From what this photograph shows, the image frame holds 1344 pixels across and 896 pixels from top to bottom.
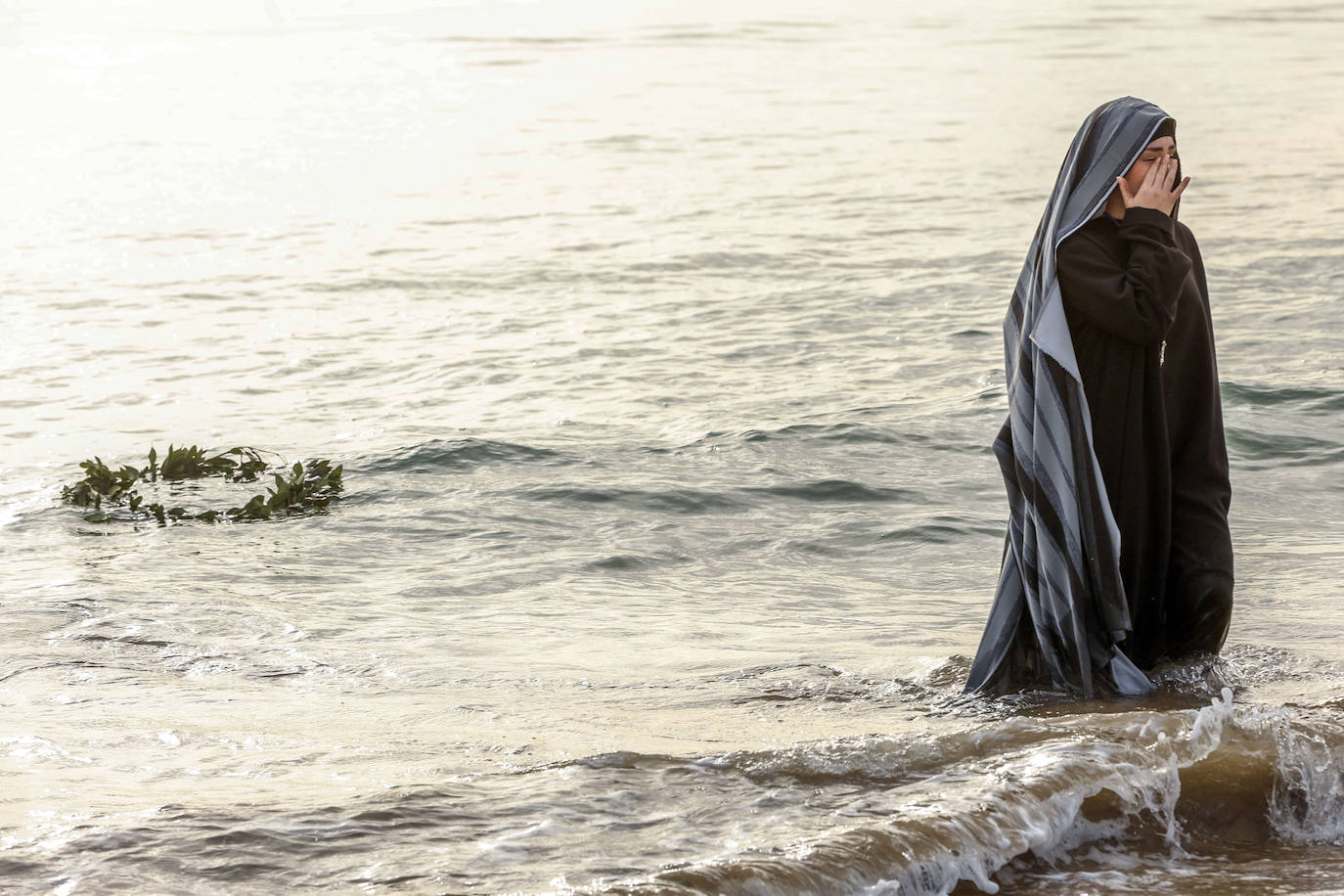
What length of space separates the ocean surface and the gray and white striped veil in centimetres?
18

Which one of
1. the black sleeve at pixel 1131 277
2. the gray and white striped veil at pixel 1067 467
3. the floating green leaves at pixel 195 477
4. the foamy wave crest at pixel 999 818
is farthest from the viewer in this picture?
the floating green leaves at pixel 195 477

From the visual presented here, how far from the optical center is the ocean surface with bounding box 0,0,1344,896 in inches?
146

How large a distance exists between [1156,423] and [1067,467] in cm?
29

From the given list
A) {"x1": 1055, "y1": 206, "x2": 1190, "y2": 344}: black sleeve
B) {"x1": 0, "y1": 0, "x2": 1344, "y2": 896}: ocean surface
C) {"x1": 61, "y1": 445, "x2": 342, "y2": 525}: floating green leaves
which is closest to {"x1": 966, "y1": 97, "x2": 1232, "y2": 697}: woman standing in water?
{"x1": 1055, "y1": 206, "x2": 1190, "y2": 344}: black sleeve

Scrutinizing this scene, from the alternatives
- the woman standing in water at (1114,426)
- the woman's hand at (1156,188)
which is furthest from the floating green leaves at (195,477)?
the woman's hand at (1156,188)

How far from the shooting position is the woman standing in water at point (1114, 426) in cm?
415

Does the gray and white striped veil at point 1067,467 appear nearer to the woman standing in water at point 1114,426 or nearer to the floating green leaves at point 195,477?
the woman standing in water at point 1114,426

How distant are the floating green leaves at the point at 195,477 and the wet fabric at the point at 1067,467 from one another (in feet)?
15.5

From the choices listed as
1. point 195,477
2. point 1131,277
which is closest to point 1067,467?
point 1131,277

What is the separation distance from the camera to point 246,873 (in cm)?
343

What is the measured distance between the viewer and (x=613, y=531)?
7836mm

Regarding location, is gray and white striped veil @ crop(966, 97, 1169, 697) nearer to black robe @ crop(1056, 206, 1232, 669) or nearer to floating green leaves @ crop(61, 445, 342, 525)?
black robe @ crop(1056, 206, 1232, 669)

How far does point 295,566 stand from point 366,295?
7.54 meters

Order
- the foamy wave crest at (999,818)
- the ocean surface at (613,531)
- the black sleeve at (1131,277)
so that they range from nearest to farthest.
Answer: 1. the foamy wave crest at (999,818)
2. the ocean surface at (613,531)
3. the black sleeve at (1131,277)
